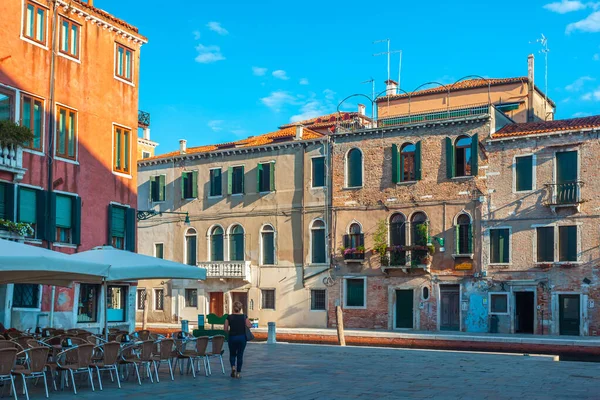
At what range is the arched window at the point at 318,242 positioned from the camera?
37.1 metres

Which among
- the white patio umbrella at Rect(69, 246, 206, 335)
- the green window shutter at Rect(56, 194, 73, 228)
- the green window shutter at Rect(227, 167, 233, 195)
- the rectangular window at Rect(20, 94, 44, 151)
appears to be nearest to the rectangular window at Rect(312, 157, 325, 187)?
the green window shutter at Rect(227, 167, 233, 195)

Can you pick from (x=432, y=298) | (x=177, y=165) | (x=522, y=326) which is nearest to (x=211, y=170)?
(x=177, y=165)

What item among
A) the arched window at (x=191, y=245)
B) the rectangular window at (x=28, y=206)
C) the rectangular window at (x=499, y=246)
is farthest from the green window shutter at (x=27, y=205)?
the arched window at (x=191, y=245)

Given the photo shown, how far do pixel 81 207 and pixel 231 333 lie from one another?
11.0 m

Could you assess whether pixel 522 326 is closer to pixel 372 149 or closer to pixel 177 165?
pixel 372 149

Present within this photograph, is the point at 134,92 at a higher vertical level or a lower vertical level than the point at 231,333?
higher

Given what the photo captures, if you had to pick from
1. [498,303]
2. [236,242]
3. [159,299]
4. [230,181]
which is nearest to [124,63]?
[230,181]

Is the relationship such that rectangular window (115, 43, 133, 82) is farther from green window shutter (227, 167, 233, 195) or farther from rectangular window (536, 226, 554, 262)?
rectangular window (536, 226, 554, 262)

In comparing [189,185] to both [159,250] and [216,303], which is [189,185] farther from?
[216,303]

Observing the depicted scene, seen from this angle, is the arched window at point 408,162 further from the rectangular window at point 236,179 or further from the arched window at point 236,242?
the arched window at point 236,242

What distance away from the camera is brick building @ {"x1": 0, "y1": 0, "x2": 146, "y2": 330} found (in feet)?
68.9

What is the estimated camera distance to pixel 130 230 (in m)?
25.0

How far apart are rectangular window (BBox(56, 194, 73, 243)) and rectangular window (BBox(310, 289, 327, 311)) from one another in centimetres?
1639

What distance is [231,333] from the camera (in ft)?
44.6
